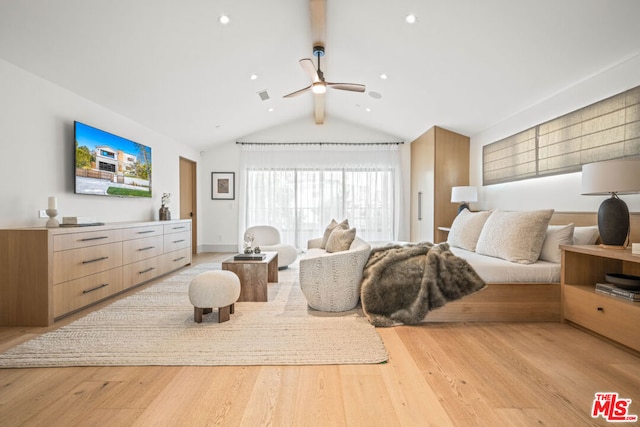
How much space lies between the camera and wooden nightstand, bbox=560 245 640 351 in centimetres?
203

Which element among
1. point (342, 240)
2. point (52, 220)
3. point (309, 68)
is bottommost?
point (342, 240)

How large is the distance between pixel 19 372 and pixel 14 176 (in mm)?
1751

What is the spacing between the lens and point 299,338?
7.50 feet

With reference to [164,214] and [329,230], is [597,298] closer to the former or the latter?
[329,230]

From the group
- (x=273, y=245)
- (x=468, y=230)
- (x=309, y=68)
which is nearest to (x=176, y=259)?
(x=273, y=245)

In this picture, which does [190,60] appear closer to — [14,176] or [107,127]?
[107,127]

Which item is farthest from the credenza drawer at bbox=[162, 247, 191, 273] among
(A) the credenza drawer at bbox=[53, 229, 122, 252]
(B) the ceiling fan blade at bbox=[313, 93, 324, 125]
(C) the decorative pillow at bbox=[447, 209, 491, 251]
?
(C) the decorative pillow at bbox=[447, 209, 491, 251]

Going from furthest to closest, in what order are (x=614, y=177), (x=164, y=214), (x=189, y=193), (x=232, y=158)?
(x=232, y=158), (x=189, y=193), (x=164, y=214), (x=614, y=177)

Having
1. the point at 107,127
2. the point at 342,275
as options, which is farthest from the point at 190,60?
the point at 342,275

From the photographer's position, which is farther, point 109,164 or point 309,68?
point 109,164

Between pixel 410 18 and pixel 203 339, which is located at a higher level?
pixel 410 18

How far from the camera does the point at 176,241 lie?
4.76m

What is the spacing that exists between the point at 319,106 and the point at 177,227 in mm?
3247

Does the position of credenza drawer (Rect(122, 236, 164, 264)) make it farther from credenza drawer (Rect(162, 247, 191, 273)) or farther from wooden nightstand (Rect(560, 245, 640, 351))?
wooden nightstand (Rect(560, 245, 640, 351))
